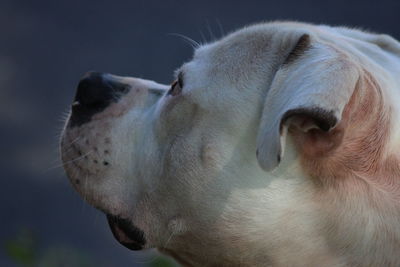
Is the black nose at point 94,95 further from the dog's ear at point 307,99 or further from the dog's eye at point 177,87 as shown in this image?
the dog's ear at point 307,99

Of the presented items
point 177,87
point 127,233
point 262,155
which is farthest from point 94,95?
point 262,155

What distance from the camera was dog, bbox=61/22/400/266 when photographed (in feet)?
7.41

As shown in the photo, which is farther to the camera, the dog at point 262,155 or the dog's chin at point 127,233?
the dog's chin at point 127,233

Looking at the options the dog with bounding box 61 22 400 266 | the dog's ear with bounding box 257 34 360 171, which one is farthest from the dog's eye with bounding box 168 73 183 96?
the dog's ear with bounding box 257 34 360 171

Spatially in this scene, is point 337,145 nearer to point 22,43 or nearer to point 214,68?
point 214,68

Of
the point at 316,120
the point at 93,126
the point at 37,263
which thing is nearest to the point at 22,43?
the point at 37,263

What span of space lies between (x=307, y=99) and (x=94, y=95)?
1178 millimetres

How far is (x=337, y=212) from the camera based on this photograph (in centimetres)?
233

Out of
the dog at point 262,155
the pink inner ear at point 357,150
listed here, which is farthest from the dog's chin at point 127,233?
the pink inner ear at point 357,150

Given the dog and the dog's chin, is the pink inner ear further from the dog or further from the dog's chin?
the dog's chin

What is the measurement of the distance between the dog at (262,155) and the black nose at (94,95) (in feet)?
0.17

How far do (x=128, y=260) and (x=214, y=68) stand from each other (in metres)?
4.35

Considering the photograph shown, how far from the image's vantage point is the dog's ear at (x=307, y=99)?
2064mm

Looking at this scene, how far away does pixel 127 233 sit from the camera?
109 inches
